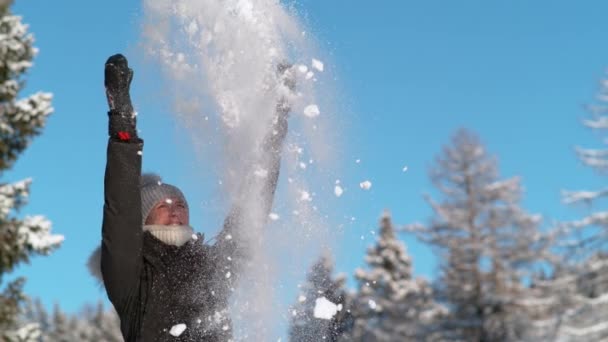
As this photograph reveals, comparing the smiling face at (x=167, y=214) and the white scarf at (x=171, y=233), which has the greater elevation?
the smiling face at (x=167, y=214)

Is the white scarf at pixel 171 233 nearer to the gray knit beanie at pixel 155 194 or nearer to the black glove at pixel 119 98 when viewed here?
the gray knit beanie at pixel 155 194

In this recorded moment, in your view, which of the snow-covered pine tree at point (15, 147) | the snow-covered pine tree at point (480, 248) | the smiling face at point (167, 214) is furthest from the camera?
the snow-covered pine tree at point (15, 147)

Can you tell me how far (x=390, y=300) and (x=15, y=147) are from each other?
5.29m

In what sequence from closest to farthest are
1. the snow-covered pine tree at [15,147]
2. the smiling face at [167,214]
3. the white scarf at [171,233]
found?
the white scarf at [171,233] < the smiling face at [167,214] < the snow-covered pine tree at [15,147]

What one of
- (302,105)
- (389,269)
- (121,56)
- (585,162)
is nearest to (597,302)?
(585,162)

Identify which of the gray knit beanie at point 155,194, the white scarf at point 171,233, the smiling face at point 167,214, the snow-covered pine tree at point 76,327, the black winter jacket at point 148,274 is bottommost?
the black winter jacket at point 148,274

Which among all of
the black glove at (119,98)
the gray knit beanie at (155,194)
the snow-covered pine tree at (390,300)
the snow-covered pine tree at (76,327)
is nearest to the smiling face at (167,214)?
the gray knit beanie at (155,194)

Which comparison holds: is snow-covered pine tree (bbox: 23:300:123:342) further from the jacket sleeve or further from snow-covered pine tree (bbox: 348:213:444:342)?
the jacket sleeve

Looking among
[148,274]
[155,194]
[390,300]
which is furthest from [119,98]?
[390,300]

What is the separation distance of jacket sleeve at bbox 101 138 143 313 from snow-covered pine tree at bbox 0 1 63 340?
7.46 feet

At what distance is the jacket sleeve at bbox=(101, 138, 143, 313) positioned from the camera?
5.40m

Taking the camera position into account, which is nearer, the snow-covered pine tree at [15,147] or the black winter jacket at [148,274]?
the black winter jacket at [148,274]

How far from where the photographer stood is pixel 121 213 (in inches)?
213

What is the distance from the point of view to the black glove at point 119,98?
5574 mm
